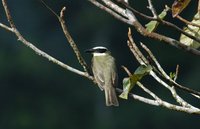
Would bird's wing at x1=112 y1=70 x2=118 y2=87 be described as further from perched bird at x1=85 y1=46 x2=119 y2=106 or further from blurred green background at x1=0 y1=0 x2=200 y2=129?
blurred green background at x1=0 y1=0 x2=200 y2=129

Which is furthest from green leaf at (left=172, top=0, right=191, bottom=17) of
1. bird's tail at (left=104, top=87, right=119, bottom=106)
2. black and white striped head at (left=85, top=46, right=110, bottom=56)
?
black and white striped head at (left=85, top=46, right=110, bottom=56)

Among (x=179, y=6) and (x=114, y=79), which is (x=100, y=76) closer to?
(x=114, y=79)

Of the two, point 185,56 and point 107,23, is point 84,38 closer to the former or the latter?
point 107,23

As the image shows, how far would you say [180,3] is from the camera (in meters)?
3.74

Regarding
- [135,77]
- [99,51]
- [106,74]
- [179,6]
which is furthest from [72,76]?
[179,6]

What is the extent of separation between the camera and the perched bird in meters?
7.69

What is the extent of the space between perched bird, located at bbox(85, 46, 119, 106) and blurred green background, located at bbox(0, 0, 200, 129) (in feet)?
61.3

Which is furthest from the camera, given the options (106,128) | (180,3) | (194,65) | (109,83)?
(194,65)

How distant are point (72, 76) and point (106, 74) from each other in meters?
21.8

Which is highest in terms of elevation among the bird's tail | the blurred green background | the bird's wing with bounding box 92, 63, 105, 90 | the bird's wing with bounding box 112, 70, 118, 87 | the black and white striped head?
the black and white striped head

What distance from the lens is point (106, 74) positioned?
25.8ft

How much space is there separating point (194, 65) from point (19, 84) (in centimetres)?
523

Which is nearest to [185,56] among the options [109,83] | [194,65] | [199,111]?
[194,65]

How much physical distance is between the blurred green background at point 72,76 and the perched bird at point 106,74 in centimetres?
1870
